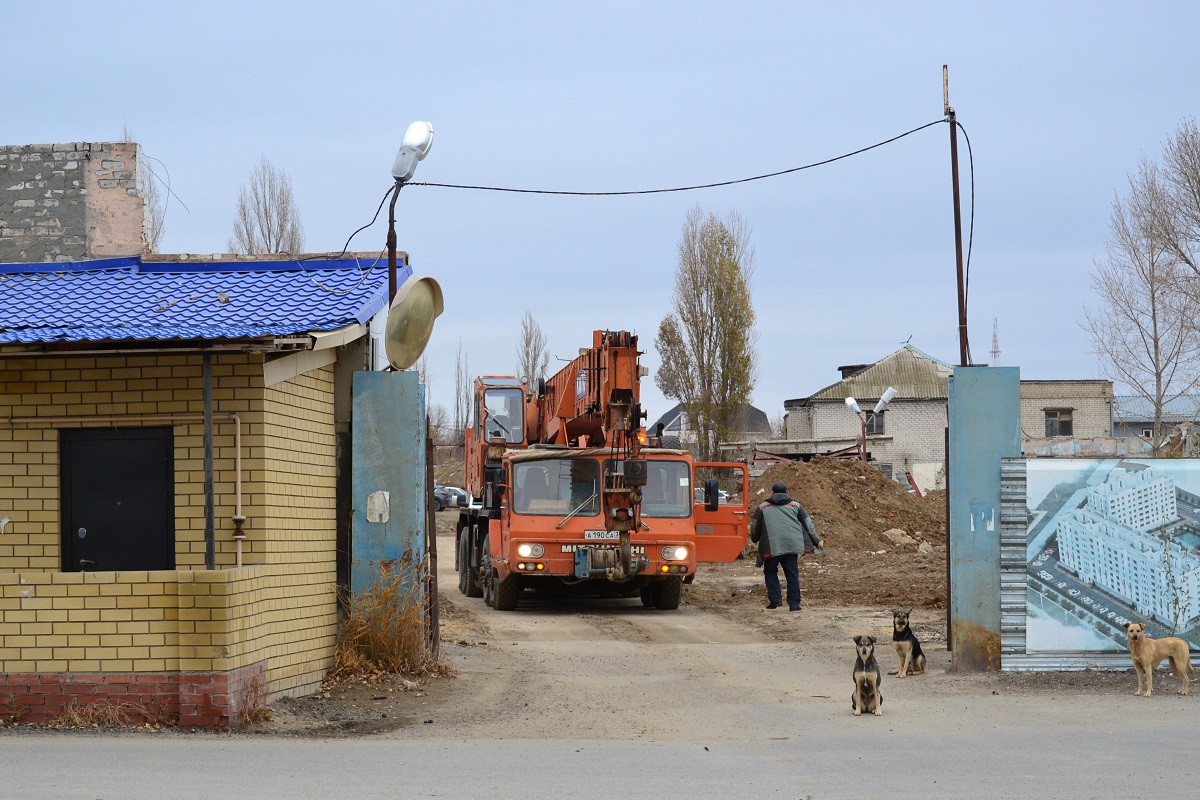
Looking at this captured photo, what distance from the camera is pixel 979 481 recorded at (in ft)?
38.8

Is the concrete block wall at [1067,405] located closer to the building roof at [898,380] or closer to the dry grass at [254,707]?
the building roof at [898,380]

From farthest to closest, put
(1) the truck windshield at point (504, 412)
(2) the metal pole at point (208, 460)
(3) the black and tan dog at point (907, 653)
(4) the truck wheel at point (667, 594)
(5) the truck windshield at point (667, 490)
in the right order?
(1) the truck windshield at point (504, 412) < (4) the truck wheel at point (667, 594) < (5) the truck windshield at point (667, 490) < (3) the black and tan dog at point (907, 653) < (2) the metal pole at point (208, 460)

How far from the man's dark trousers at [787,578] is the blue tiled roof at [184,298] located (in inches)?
315

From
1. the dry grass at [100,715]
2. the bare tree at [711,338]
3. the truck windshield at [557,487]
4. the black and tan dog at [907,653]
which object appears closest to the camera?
the dry grass at [100,715]

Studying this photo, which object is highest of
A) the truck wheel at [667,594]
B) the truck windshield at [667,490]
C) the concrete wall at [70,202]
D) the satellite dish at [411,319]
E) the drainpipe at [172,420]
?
the concrete wall at [70,202]

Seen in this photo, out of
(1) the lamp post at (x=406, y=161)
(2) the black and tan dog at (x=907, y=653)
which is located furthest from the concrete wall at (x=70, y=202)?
(2) the black and tan dog at (x=907, y=653)

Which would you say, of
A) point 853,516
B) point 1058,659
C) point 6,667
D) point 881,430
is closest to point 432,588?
point 6,667

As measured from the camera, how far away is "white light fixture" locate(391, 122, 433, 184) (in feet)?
38.8

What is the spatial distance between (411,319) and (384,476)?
5.14 feet

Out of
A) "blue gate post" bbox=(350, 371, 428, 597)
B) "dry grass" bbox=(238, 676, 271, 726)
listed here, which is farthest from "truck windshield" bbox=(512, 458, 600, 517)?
"dry grass" bbox=(238, 676, 271, 726)

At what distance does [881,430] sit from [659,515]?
5035 cm

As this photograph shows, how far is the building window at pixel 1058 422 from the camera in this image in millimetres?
67000

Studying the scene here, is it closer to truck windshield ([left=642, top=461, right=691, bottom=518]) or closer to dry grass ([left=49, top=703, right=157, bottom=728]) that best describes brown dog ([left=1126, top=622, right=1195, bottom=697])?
dry grass ([left=49, top=703, right=157, bottom=728])

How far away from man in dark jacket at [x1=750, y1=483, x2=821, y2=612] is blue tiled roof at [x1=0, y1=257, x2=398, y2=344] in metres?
7.59
